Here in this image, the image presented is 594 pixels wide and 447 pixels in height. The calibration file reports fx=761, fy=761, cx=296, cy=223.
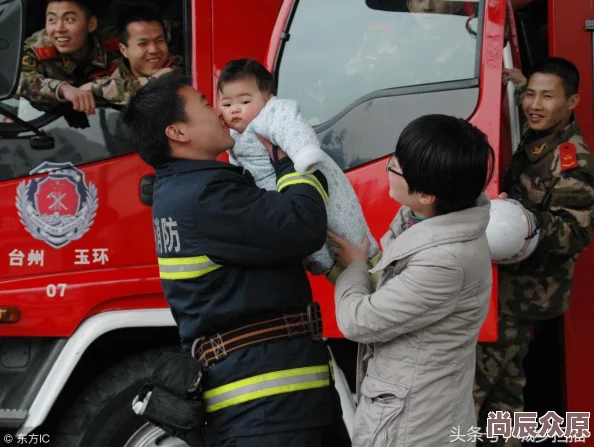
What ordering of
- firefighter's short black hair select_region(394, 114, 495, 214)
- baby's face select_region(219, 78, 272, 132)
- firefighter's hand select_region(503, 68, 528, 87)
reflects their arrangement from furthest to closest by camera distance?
firefighter's hand select_region(503, 68, 528, 87) < baby's face select_region(219, 78, 272, 132) < firefighter's short black hair select_region(394, 114, 495, 214)

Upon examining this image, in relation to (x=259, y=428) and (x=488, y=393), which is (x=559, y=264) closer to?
(x=488, y=393)

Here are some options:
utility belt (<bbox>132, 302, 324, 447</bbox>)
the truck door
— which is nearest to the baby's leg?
utility belt (<bbox>132, 302, 324, 447</bbox>)

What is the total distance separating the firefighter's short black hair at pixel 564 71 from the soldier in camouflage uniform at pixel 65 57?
1.66 metres

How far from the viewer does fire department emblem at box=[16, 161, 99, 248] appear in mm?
2791

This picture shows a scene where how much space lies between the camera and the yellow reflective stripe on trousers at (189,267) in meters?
1.82

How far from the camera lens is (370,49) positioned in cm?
273

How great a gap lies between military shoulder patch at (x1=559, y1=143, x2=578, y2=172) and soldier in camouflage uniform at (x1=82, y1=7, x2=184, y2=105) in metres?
1.46

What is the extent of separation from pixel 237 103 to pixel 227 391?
0.76 metres

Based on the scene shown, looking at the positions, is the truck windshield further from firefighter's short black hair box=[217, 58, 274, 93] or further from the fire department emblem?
→ the fire department emblem

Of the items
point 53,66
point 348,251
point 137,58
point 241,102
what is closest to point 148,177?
point 137,58

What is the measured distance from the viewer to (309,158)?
5.77 ft

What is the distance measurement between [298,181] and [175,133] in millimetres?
346

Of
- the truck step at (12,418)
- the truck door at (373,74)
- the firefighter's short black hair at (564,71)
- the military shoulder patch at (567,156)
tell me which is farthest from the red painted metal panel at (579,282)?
the truck step at (12,418)

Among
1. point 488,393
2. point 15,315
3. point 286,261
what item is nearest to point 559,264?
point 488,393
